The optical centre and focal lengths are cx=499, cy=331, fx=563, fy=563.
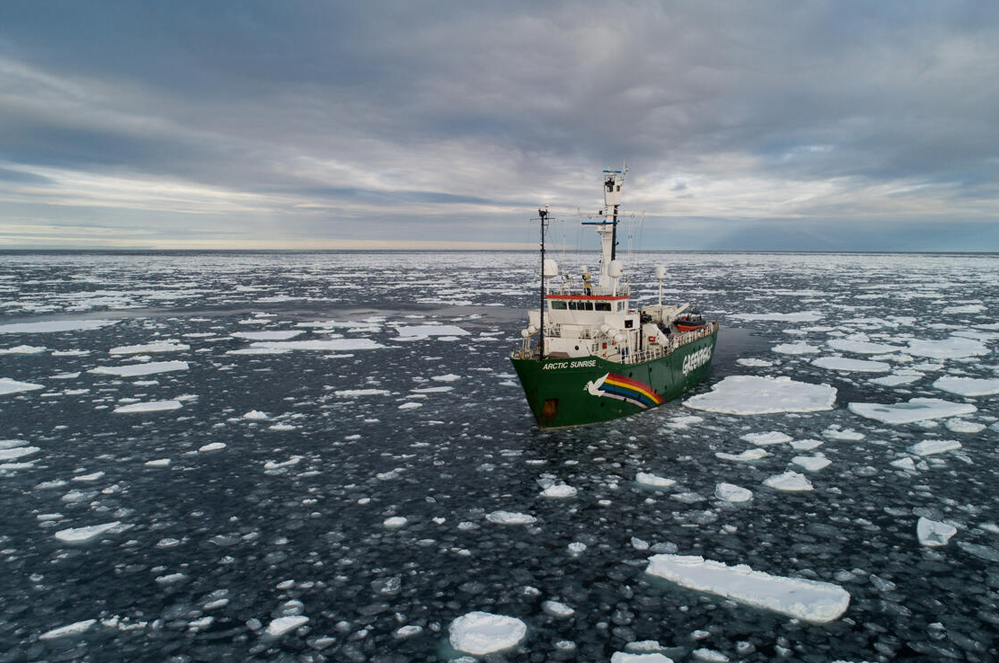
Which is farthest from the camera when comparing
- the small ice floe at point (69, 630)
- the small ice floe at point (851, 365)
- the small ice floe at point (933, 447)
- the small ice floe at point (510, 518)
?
the small ice floe at point (851, 365)

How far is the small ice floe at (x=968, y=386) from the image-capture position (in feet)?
63.0

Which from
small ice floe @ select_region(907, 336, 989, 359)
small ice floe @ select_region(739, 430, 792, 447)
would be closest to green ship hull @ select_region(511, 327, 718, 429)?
small ice floe @ select_region(739, 430, 792, 447)

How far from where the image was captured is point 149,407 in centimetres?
1803

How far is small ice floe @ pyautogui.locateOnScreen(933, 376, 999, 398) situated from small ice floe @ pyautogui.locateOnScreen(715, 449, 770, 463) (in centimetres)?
1040

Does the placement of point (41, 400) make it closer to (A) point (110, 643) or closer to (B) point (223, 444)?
(B) point (223, 444)

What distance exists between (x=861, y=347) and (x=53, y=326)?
47178 millimetres

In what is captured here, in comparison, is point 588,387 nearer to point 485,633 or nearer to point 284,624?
point 485,633

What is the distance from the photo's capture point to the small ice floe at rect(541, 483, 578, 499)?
11820 millimetres

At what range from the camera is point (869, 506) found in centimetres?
1102

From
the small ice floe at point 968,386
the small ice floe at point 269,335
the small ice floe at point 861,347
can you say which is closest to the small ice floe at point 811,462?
the small ice floe at point 968,386

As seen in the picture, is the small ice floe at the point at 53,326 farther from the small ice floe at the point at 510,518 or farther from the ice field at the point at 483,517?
the small ice floe at the point at 510,518

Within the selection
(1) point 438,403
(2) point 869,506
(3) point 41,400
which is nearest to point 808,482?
(2) point 869,506

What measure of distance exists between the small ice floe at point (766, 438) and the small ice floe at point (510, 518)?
745 centimetres

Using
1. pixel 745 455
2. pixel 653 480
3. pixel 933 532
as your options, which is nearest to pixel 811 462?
pixel 745 455
